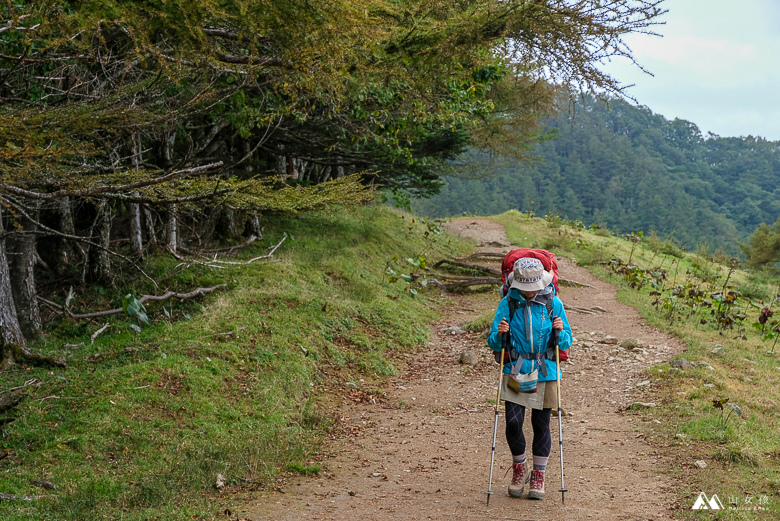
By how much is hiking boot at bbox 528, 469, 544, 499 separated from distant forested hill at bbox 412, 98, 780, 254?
54.7 meters

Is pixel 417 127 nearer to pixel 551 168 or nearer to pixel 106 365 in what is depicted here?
pixel 106 365

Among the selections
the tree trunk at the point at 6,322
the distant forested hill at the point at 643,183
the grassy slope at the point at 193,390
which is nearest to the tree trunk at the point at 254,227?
the grassy slope at the point at 193,390

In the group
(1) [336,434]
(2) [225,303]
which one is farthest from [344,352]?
(1) [336,434]

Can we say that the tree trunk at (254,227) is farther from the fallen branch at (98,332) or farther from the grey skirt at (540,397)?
the grey skirt at (540,397)

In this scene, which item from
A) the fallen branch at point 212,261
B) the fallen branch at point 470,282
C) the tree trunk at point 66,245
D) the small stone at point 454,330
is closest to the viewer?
the tree trunk at point 66,245

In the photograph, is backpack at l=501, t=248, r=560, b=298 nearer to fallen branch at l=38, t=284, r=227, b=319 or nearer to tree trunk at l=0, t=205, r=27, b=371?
tree trunk at l=0, t=205, r=27, b=371

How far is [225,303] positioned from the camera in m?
9.12

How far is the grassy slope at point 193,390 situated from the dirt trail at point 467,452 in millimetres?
464

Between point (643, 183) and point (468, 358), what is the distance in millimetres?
68808

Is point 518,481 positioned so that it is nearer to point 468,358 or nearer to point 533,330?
point 533,330

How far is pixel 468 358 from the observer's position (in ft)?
30.5

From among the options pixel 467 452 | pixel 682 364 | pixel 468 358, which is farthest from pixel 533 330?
pixel 468 358

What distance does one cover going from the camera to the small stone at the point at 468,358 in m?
9.26

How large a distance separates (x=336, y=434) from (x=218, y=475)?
1768 mm
